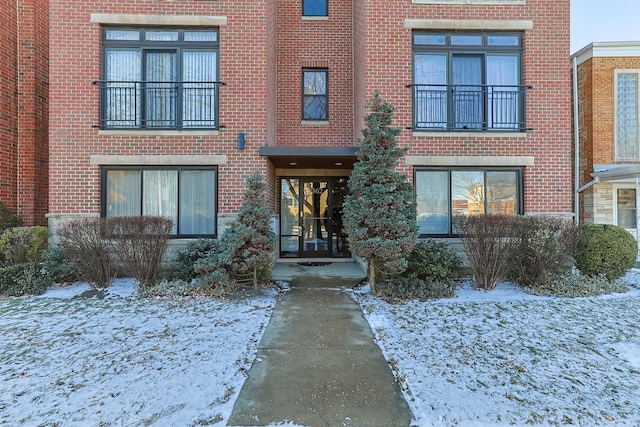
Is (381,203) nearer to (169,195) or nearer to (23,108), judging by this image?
(169,195)

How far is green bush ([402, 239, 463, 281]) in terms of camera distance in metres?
6.61

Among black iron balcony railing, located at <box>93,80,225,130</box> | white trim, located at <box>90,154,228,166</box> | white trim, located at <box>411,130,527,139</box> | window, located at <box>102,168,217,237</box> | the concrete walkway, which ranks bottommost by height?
the concrete walkway

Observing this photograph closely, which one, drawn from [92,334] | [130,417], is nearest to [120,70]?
[92,334]

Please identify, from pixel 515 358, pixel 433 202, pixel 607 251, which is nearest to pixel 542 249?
pixel 607 251

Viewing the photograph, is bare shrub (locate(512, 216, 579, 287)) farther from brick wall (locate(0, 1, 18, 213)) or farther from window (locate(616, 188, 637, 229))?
brick wall (locate(0, 1, 18, 213))

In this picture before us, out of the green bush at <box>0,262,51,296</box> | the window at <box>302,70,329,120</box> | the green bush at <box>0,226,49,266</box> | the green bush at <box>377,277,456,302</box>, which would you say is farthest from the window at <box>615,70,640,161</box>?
the green bush at <box>0,226,49,266</box>

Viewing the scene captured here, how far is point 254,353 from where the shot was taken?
3912 millimetres

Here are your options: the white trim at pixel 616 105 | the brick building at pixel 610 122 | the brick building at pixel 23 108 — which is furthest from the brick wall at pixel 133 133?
the white trim at pixel 616 105

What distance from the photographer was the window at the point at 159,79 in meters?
7.88

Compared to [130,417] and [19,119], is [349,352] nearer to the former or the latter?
[130,417]

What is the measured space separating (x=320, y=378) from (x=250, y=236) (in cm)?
340

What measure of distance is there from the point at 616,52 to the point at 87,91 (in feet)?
51.1

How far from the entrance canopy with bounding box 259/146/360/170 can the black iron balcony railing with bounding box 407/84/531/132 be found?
6.40 feet

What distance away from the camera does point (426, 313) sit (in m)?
5.30
